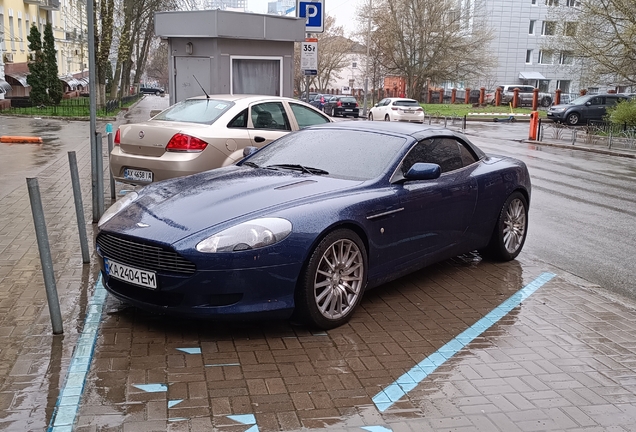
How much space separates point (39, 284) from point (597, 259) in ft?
19.7

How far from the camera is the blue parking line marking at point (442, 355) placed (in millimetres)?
3918

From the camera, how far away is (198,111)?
9.25 m

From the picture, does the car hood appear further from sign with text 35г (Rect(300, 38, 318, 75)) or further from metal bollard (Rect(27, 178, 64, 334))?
sign with text 35г (Rect(300, 38, 318, 75))

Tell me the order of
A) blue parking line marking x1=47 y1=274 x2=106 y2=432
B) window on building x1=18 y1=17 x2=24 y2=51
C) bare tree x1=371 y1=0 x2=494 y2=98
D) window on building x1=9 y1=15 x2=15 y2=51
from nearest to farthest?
blue parking line marking x1=47 y1=274 x2=106 y2=432 → window on building x1=9 y1=15 x2=15 y2=51 → window on building x1=18 y1=17 x2=24 y2=51 → bare tree x1=371 y1=0 x2=494 y2=98

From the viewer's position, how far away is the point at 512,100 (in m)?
57.9

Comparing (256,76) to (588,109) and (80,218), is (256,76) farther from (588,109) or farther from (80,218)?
(588,109)

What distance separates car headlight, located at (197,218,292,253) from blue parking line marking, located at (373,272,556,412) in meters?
1.25

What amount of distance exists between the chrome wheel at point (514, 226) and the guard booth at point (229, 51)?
9.26m

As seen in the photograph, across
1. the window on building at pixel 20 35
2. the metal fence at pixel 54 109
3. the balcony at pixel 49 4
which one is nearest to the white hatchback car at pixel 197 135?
the metal fence at pixel 54 109

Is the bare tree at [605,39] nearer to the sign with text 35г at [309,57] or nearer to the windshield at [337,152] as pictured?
the sign with text 35г at [309,57]

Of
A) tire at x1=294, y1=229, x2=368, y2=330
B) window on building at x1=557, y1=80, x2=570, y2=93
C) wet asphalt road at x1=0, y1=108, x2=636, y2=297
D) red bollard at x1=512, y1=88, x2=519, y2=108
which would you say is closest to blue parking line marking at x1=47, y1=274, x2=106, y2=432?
tire at x1=294, y1=229, x2=368, y2=330

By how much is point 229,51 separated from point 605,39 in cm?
1872

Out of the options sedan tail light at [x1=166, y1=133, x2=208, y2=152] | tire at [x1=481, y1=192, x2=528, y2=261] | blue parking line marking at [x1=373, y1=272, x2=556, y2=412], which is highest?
sedan tail light at [x1=166, y1=133, x2=208, y2=152]

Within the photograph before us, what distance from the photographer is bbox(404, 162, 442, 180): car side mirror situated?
554 centimetres
